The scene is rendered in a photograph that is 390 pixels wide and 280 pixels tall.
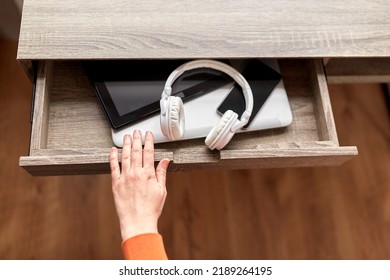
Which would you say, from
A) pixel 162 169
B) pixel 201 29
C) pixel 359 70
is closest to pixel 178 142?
pixel 162 169

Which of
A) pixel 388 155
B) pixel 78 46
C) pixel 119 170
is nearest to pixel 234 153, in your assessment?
pixel 119 170

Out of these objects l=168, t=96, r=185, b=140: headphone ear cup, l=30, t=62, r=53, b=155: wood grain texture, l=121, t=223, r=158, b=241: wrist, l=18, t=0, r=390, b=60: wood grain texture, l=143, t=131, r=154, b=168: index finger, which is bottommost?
l=121, t=223, r=158, b=241: wrist

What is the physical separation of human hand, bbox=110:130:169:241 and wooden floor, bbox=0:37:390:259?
0.47 metres

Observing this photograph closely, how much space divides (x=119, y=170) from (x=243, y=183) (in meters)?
0.58

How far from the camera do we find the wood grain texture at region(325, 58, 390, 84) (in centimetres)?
72

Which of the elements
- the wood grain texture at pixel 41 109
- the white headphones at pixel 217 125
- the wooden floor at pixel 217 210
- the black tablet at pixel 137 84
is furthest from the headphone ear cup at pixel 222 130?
the wooden floor at pixel 217 210

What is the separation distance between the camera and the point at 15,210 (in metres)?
1.00

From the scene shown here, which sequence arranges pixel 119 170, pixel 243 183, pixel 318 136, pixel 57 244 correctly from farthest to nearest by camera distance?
pixel 243 183
pixel 57 244
pixel 318 136
pixel 119 170

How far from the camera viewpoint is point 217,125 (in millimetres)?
556

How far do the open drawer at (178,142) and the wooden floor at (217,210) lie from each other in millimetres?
427

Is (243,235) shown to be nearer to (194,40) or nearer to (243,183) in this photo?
(243,183)

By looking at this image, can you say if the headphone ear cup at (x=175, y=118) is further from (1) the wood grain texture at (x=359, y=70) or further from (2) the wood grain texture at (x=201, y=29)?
(1) the wood grain texture at (x=359, y=70)

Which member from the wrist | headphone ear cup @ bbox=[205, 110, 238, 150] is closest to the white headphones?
headphone ear cup @ bbox=[205, 110, 238, 150]

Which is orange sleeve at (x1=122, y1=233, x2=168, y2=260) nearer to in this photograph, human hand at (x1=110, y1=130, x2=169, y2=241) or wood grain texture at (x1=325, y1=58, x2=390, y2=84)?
human hand at (x1=110, y1=130, x2=169, y2=241)
